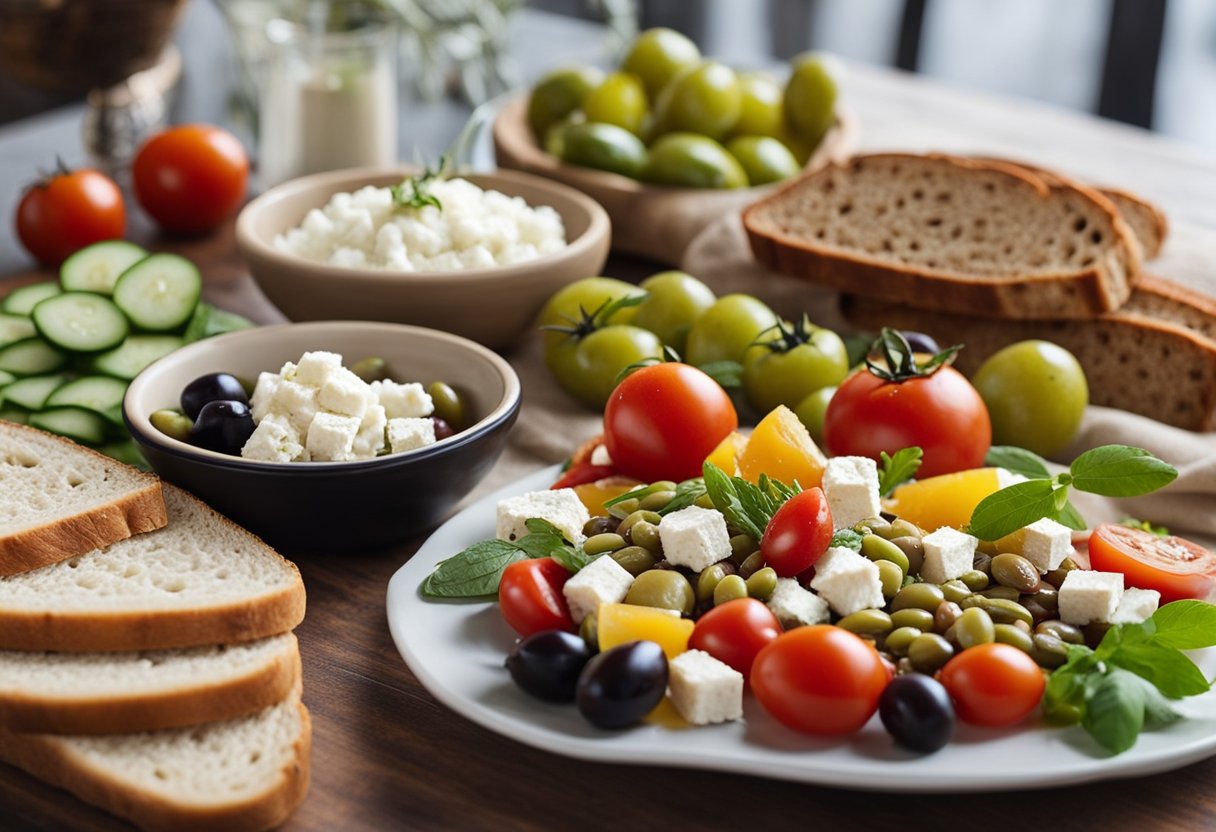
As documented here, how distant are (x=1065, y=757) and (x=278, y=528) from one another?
4.41ft

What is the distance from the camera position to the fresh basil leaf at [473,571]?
2146 mm

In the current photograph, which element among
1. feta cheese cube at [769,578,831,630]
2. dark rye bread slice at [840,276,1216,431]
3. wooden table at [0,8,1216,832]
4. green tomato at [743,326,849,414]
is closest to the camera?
wooden table at [0,8,1216,832]

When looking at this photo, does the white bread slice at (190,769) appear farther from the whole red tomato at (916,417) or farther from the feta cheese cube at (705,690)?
the whole red tomato at (916,417)

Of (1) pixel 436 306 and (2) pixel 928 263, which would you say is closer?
(1) pixel 436 306

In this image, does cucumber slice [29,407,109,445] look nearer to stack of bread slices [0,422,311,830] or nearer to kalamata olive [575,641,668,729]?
stack of bread slices [0,422,311,830]

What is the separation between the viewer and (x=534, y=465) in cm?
288

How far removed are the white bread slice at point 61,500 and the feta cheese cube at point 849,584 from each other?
1.13 m

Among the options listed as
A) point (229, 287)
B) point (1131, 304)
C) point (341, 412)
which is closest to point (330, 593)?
point (341, 412)

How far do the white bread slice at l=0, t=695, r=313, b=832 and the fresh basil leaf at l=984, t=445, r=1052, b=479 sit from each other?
1.39 metres

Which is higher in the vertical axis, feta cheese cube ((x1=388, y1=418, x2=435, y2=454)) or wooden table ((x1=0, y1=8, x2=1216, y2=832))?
feta cheese cube ((x1=388, y1=418, x2=435, y2=454))

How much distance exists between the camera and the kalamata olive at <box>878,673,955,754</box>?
178 cm

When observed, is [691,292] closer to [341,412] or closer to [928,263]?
[928,263]

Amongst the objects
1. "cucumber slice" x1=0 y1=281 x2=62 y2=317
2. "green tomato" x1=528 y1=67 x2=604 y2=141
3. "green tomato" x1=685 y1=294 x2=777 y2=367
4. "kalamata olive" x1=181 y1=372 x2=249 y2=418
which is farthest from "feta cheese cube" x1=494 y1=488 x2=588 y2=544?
"green tomato" x1=528 y1=67 x2=604 y2=141

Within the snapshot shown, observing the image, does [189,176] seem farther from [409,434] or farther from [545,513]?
[545,513]
